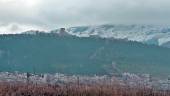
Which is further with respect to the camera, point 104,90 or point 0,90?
point 104,90

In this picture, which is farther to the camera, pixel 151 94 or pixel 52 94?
pixel 151 94

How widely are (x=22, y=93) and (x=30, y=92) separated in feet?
7.58

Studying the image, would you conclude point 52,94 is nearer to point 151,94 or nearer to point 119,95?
point 119,95

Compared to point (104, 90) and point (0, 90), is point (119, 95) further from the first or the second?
point (0, 90)

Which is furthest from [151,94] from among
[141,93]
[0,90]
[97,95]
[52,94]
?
[0,90]

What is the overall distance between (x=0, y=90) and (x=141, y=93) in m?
24.5

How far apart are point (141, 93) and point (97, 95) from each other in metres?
8.82

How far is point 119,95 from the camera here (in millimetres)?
104500

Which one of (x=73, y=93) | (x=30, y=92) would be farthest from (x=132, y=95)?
(x=30, y=92)

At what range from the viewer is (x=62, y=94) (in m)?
104

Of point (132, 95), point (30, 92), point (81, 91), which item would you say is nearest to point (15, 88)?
point (30, 92)

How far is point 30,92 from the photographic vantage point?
104 meters

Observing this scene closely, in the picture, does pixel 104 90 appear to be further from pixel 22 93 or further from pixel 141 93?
pixel 22 93

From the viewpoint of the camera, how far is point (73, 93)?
104625 millimetres
